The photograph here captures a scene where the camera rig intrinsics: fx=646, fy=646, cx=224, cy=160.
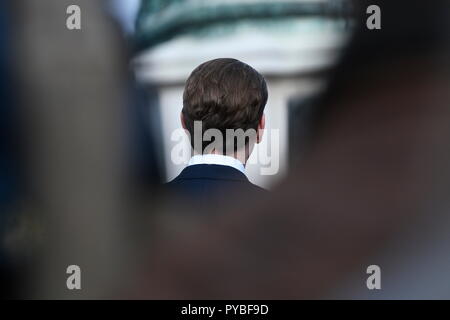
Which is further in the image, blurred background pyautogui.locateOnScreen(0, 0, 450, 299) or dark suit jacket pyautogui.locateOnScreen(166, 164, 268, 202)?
blurred background pyautogui.locateOnScreen(0, 0, 450, 299)

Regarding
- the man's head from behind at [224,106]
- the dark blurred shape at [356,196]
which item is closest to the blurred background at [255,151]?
the dark blurred shape at [356,196]

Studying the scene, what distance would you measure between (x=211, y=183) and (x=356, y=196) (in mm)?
419

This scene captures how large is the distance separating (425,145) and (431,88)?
0.50ft

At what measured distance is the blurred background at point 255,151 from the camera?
5.49 feet

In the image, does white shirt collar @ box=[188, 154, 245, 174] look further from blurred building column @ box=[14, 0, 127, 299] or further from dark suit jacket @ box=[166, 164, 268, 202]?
blurred building column @ box=[14, 0, 127, 299]

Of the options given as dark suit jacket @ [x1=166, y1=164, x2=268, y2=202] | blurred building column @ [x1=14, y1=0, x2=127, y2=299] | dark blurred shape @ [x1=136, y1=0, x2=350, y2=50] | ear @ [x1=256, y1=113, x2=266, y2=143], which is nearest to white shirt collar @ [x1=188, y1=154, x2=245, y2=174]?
dark suit jacket @ [x1=166, y1=164, x2=268, y2=202]

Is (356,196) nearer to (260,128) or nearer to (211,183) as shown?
(260,128)

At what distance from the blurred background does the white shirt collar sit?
0.18 m

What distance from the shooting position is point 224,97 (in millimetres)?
1554

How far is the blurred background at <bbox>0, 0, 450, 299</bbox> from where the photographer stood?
1.67m

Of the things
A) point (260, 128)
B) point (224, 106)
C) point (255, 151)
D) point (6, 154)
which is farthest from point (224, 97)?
point (6, 154)

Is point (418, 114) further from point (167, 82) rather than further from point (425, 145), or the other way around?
point (167, 82)

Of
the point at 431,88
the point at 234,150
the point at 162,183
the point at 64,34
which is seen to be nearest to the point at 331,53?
the point at 431,88

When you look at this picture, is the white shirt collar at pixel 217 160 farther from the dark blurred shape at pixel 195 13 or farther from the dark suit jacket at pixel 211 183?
the dark blurred shape at pixel 195 13
